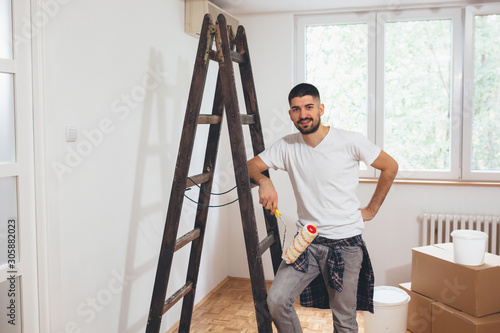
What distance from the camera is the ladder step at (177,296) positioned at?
2.16 meters

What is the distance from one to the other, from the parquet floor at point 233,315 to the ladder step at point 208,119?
A: 1.45 m

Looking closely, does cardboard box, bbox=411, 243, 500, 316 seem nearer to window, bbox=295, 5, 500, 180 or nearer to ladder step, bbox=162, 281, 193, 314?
window, bbox=295, 5, 500, 180

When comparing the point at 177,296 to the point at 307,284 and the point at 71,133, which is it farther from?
the point at 71,133

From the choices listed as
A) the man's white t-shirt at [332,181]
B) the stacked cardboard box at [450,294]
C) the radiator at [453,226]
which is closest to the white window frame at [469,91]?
the radiator at [453,226]

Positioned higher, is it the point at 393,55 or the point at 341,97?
the point at 393,55

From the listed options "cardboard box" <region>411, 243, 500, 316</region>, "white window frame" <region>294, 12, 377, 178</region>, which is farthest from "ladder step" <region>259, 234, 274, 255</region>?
"white window frame" <region>294, 12, 377, 178</region>

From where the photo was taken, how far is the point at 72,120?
1962mm

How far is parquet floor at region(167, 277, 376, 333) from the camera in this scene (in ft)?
10.2

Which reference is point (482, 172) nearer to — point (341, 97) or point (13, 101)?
point (341, 97)

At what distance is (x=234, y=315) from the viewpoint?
333 centimetres

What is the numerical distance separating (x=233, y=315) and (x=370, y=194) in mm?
1436

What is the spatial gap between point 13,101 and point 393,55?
9.73 feet

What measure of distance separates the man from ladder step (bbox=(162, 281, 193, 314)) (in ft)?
1.56

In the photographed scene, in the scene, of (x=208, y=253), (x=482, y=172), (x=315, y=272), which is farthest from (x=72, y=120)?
(x=482, y=172)
